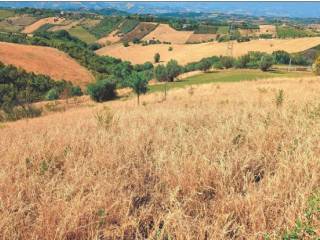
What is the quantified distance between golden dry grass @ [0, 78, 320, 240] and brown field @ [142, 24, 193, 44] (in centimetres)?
17079

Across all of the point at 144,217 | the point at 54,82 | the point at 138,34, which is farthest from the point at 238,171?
the point at 138,34

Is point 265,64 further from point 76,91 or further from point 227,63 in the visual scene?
point 76,91

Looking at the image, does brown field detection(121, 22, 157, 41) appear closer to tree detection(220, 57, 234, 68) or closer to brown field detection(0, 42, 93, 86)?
brown field detection(0, 42, 93, 86)

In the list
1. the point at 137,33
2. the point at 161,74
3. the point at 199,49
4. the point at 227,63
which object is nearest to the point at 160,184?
the point at 161,74

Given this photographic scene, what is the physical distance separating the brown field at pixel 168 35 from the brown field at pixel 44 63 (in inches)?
2963

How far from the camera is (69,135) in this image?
6.37 meters

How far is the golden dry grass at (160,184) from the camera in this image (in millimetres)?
3223

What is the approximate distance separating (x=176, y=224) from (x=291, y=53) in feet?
368

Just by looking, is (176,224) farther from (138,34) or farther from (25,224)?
(138,34)

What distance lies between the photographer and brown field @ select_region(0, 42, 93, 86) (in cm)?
9369

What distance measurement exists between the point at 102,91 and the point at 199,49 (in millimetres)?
75946

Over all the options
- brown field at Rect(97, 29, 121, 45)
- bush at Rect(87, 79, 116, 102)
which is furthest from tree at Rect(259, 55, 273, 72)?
brown field at Rect(97, 29, 121, 45)

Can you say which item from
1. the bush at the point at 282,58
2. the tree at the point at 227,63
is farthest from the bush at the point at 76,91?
the bush at the point at 282,58

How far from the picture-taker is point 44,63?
100 meters
